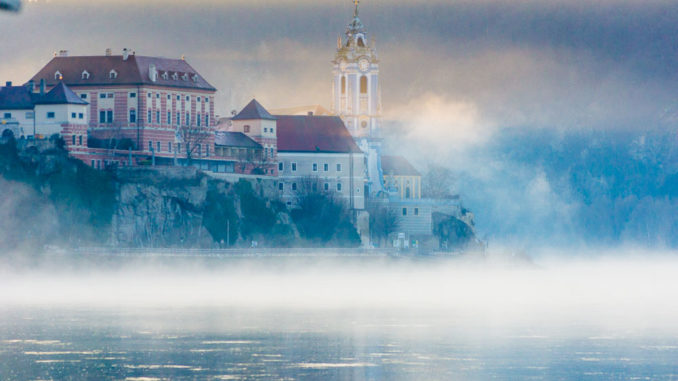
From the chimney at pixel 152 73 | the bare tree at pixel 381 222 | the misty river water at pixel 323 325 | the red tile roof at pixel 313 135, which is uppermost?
the chimney at pixel 152 73

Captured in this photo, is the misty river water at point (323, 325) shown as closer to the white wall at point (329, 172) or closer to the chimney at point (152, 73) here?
the white wall at point (329, 172)

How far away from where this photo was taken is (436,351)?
69.9m

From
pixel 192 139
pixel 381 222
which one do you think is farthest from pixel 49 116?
pixel 381 222

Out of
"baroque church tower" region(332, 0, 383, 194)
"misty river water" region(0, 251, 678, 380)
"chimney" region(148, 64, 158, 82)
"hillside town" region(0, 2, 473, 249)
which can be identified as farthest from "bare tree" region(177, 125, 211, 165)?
"baroque church tower" region(332, 0, 383, 194)

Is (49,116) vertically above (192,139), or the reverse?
(49,116)

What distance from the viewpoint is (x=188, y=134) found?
133 metres

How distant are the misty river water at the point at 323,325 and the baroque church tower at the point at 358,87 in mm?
42971

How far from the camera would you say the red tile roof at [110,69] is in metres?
132

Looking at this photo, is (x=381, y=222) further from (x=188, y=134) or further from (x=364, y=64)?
(x=364, y=64)

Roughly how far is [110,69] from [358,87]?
47050 millimetres

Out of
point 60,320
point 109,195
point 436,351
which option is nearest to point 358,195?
point 109,195

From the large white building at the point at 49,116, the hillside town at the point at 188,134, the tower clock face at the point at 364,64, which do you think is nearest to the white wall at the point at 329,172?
the hillside town at the point at 188,134

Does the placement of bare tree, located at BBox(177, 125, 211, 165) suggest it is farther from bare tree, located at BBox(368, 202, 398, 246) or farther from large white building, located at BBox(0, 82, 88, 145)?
bare tree, located at BBox(368, 202, 398, 246)

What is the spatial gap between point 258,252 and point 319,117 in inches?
1237
